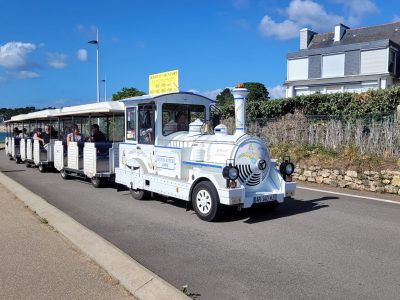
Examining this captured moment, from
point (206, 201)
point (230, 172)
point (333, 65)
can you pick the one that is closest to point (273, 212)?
point (206, 201)

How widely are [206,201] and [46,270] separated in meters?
3.50

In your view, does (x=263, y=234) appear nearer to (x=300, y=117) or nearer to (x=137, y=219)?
(x=137, y=219)

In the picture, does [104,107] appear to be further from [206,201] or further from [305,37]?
[305,37]

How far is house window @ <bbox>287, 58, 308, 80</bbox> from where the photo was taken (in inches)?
1491

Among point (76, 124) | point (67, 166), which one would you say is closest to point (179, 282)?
point (67, 166)

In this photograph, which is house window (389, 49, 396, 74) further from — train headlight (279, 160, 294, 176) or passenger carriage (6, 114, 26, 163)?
train headlight (279, 160, 294, 176)

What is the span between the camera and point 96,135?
13195 millimetres

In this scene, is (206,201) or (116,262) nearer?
(116,262)

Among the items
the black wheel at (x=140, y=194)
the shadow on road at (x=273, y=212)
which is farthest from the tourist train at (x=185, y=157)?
the shadow on road at (x=273, y=212)

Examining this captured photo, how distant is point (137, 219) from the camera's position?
7945 millimetres

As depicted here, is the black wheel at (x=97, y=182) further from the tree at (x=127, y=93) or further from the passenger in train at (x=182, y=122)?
the tree at (x=127, y=93)

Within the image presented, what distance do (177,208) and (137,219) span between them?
128 centimetres

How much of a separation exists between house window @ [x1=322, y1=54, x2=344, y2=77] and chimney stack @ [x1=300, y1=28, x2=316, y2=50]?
3459 millimetres

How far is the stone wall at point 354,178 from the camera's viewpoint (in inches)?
420
